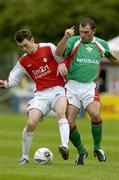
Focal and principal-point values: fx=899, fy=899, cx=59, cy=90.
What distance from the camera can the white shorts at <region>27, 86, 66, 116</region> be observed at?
593 inches

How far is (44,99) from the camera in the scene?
15156 millimetres

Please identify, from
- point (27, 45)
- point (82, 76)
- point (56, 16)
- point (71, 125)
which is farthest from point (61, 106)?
point (56, 16)

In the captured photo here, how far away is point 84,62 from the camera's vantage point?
15.3 metres

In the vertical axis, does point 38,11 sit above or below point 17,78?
above

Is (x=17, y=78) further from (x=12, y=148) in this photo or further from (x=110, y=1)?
(x=110, y=1)

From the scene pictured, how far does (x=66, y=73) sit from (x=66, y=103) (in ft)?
1.69

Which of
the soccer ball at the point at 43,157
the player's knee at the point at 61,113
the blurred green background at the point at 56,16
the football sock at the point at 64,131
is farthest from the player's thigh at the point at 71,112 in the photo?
the blurred green background at the point at 56,16

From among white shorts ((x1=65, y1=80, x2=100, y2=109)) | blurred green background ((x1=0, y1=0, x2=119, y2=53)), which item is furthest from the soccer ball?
blurred green background ((x1=0, y1=0, x2=119, y2=53))

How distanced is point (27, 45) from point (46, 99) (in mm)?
1006

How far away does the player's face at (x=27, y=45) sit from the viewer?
14.7m

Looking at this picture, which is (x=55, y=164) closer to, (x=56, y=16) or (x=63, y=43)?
(x=63, y=43)

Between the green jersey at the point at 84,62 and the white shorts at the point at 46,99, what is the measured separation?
15.0 inches

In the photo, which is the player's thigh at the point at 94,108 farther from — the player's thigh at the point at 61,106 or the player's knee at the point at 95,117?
the player's thigh at the point at 61,106

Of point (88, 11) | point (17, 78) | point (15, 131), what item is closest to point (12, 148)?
point (17, 78)
